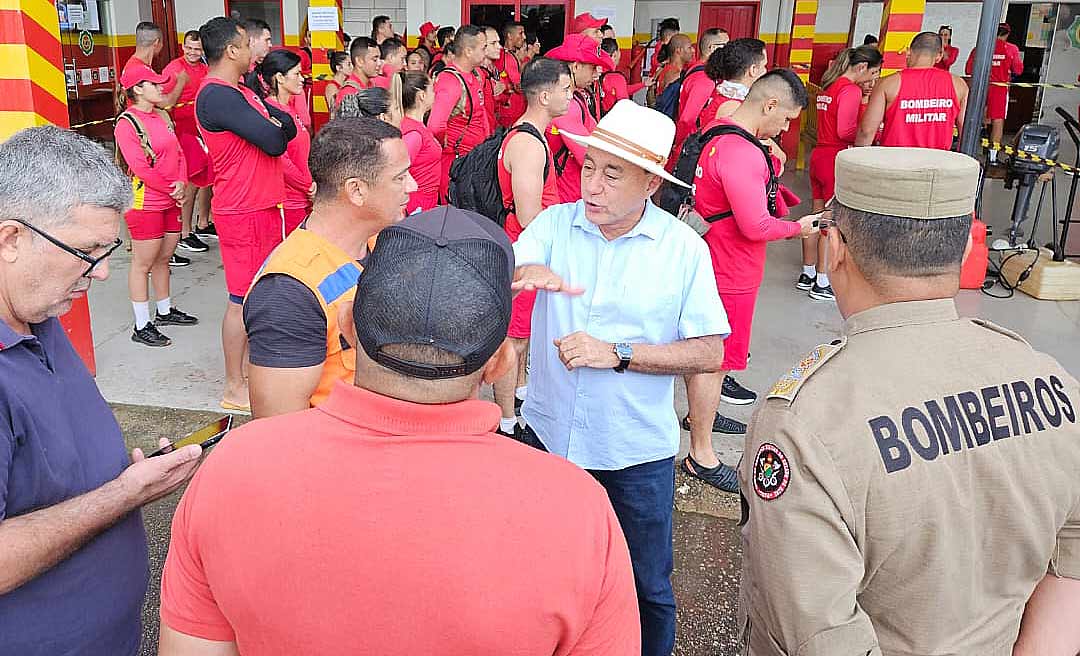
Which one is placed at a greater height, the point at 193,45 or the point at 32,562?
the point at 193,45

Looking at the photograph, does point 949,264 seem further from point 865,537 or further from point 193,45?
point 193,45

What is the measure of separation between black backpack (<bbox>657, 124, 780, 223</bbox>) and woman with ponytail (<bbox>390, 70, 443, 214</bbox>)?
1.65m

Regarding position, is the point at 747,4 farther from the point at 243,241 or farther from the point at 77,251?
the point at 77,251

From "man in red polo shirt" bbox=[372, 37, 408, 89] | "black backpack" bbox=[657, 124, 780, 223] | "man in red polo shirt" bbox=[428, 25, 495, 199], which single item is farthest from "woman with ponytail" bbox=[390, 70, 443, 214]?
"man in red polo shirt" bbox=[372, 37, 408, 89]

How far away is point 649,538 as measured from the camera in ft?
8.13

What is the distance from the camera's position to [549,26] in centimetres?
1588

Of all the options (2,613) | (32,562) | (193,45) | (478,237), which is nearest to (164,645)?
(32,562)

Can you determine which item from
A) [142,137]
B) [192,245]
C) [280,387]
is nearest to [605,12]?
[192,245]

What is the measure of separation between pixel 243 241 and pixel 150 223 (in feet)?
2.61

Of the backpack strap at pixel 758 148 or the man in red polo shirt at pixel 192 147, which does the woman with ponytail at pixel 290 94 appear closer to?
the man in red polo shirt at pixel 192 147

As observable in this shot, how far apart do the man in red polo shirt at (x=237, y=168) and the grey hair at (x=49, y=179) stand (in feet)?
8.61

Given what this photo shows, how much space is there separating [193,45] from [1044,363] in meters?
7.66

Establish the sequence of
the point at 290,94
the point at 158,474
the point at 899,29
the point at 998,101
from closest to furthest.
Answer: the point at 158,474 < the point at 290,94 < the point at 899,29 < the point at 998,101

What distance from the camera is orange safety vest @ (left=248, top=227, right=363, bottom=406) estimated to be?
7.13 feet
